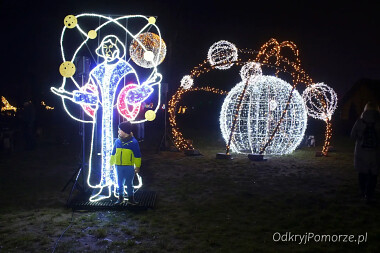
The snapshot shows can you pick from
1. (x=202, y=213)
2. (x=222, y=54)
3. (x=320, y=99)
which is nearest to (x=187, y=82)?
(x=222, y=54)

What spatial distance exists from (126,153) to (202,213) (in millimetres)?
1578

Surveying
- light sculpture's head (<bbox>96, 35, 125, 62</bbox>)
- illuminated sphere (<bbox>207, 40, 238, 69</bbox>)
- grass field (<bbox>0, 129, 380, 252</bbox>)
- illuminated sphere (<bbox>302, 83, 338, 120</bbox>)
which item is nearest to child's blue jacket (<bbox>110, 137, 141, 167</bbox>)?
grass field (<bbox>0, 129, 380, 252</bbox>)

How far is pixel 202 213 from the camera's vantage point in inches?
235

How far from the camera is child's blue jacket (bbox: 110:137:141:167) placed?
5.94 meters

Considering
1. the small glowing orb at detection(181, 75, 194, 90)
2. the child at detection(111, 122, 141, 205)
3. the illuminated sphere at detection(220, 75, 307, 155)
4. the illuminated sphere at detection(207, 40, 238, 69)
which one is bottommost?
the child at detection(111, 122, 141, 205)

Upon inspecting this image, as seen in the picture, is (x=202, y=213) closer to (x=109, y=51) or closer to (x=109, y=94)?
(x=109, y=94)

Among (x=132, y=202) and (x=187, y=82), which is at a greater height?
(x=187, y=82)

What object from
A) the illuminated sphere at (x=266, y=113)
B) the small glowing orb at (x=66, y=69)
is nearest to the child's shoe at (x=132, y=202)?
the small glowing orb at (x=66, y=69)

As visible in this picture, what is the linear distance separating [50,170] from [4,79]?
16966 millimetres

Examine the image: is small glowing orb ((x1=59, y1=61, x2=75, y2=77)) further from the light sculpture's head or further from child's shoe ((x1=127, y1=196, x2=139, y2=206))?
child's shoe ((x1=127, y1=196, x2=139, y2=206))

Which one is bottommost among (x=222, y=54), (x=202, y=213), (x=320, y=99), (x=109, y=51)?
(x=202, y=213)

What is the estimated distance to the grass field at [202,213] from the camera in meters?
4.68

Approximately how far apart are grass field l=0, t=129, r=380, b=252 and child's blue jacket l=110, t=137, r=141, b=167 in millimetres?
829

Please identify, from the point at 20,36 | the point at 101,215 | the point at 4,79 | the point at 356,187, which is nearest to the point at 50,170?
the point at 101,215
